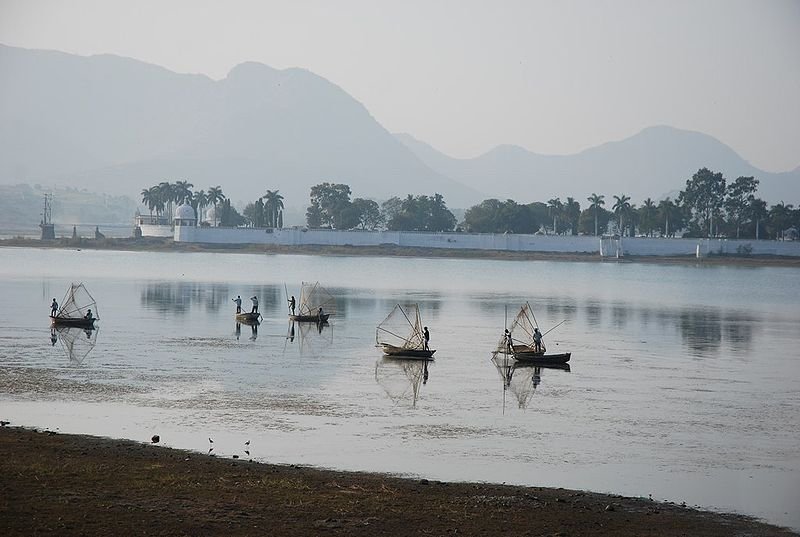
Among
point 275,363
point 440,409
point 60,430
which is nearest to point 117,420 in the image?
point 60,430

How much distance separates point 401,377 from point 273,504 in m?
23.8

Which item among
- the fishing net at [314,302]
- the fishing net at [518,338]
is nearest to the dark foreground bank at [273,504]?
the fishing net at [518,338]

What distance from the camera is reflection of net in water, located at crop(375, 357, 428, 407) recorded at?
41.9 meters

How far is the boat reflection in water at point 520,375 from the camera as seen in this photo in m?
43.0

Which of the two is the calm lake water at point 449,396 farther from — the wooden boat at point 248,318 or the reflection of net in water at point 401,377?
the wooden boat at point 248,318

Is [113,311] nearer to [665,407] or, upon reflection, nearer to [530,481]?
[665,407]

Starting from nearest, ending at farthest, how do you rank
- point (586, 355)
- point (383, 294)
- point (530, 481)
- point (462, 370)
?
point (530, 481) → point (462, 370) → point (586, 355) → point (383, 294)

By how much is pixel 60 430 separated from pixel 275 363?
1853 cm

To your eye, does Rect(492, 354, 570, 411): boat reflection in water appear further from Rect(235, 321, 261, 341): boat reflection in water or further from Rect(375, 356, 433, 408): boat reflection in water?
Rect(235, 321, 261, 341): boat reflection in water

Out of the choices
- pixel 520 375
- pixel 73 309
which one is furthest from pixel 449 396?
pixel 73 309

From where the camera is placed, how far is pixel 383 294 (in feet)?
338

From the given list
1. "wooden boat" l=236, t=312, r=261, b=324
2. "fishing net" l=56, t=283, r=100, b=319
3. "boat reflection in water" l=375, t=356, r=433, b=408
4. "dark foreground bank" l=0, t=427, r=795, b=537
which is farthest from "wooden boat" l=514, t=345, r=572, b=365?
"fishing net" l=56, t=283, r=100, b=319

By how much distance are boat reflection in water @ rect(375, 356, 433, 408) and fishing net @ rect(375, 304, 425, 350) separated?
2000 mm

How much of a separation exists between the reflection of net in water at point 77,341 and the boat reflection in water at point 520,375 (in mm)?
18712
